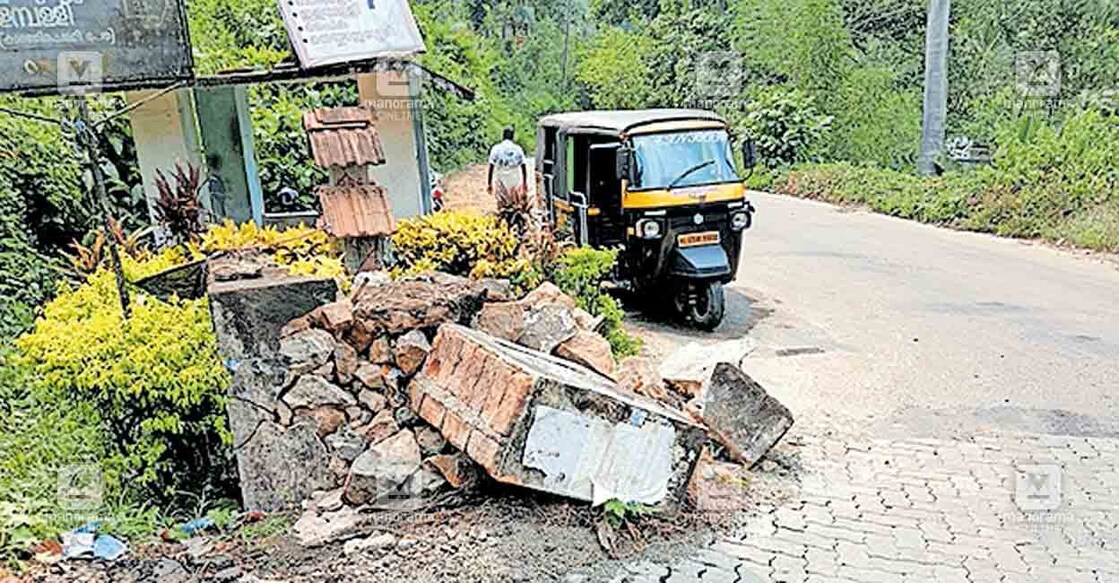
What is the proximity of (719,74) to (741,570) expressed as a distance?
26.8 metres

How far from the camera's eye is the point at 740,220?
8.62 metres

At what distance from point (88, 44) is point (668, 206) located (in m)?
4.99

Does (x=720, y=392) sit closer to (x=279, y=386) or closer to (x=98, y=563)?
(x=279, y=386)

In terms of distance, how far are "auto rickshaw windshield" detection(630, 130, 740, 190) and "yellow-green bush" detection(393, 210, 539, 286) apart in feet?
7.34

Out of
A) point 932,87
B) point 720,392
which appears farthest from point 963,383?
point 932,87

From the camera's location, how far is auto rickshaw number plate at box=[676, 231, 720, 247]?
834 centimetres

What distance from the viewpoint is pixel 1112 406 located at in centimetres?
630

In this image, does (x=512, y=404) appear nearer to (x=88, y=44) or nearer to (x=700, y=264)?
(x=88, y=44)

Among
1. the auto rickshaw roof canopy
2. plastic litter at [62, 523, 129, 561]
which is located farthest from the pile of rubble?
the auto rickshaw roof canopy

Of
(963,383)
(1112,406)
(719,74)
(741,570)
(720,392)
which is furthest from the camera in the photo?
(719,74)

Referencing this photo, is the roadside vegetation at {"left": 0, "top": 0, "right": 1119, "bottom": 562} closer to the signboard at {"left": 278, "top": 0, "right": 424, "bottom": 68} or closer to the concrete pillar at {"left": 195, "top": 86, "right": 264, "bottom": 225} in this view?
the concrete pillar at {"left": 195, "top": 86, "right": 264, "bottom": 225}

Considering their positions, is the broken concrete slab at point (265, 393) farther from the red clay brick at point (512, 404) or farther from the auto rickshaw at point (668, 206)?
the auto rickshaw at point (668, 206)

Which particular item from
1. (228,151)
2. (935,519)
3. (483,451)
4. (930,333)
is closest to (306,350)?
(483,451)

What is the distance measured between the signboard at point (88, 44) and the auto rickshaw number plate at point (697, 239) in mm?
4643
